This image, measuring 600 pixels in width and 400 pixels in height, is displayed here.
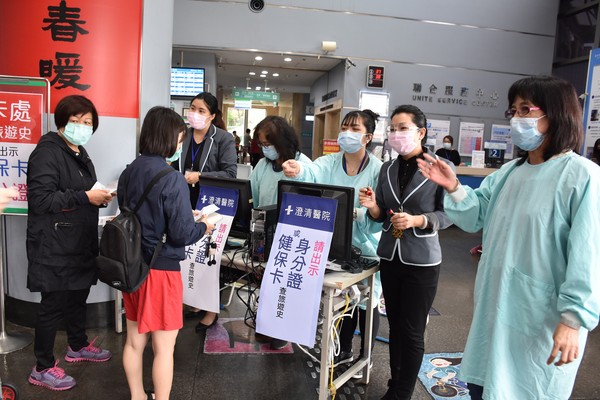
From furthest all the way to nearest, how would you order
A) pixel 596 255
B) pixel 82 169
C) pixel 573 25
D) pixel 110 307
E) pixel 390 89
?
pixel 573 25
pixel 390 89
pixel 110 307
pixel 82 169
pixel 596 255

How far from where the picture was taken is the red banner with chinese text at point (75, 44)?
2.91 metres

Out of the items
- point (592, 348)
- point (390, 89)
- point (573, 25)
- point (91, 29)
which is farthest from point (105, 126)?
point (573, 25)

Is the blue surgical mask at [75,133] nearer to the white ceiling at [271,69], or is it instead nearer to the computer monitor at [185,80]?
the computer monitor at [185,80]

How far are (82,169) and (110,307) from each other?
124cm

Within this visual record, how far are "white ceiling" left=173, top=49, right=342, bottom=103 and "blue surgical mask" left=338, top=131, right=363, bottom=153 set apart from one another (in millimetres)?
6300

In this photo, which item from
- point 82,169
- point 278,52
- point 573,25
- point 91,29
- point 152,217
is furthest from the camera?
point 573,25

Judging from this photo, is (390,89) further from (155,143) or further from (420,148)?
(155,143)

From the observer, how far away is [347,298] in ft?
7.15

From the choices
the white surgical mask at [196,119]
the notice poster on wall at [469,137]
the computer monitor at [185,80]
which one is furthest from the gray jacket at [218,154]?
the notice poster on wall at [469,137]

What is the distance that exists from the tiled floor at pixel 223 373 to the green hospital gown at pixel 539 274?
4.01 feet

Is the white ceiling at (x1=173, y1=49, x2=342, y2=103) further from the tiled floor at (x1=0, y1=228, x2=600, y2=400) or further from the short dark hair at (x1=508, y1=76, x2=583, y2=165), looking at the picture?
the short dark hair at (x1=508, y1=76, x2=583, y2=165)

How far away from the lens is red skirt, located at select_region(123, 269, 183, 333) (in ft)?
6.19

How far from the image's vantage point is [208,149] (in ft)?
10.3

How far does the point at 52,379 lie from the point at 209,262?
106cm
